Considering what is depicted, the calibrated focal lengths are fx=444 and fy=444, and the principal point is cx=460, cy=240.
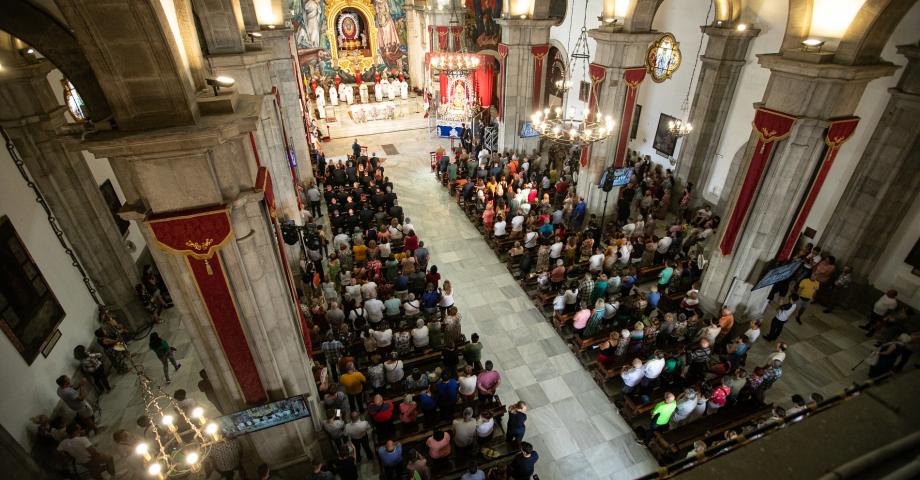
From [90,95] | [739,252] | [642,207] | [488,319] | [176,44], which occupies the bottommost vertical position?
[488,319]

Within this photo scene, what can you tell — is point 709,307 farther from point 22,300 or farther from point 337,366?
point 22,300

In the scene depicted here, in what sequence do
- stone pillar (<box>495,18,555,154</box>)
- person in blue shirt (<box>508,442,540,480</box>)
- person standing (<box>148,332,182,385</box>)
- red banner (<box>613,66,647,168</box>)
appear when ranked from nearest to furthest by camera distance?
person in blue shirt (<box>508,442,540,480</box>), person standing (<box>148,332,182,385</box>), red banner (<box>613,66,647,168</box>), stone pillar (<box>495,18,555,154</box>)

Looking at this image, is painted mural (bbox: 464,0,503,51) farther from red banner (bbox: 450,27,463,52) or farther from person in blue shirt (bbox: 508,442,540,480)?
person in blue shirt (bbox: 508,442,540,480)

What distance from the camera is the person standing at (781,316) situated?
26.7 ft

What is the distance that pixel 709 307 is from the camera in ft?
30.0

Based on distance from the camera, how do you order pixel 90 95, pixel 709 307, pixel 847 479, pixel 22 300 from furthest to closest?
pixel 709 307 → pixel 22 300 → pixel 90 95 → pixel 847 479

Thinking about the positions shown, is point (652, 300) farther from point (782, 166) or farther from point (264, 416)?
point (264, 416)

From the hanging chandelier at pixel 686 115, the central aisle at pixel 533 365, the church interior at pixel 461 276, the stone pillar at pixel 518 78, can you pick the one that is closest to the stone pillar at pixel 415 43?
the stone pillar at pixel 518 78

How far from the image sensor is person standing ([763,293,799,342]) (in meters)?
8.15

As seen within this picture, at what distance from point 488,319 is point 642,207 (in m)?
6.03

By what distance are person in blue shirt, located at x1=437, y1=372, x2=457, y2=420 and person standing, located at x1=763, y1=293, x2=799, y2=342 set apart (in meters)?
6.33

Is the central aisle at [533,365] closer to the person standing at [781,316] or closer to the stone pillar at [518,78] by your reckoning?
the person standing at [781,316]

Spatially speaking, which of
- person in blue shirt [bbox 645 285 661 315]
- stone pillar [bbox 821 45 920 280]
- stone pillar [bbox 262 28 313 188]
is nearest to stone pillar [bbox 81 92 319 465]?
person in blue shirt [bbox 645 285 661 315]

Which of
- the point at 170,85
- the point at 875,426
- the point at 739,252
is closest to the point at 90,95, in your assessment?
the point at 170,85
